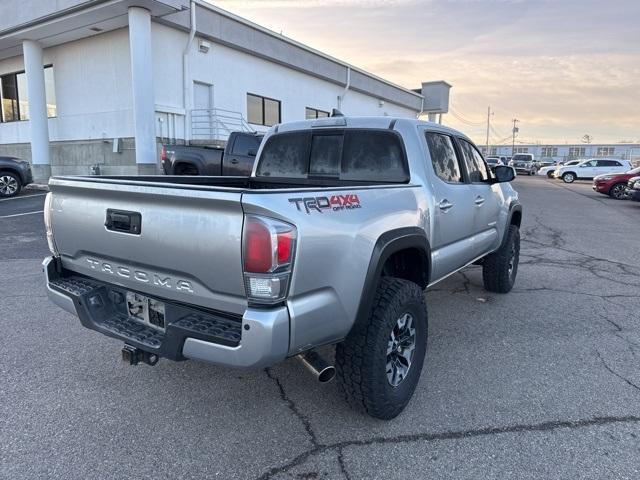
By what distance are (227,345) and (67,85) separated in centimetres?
1893

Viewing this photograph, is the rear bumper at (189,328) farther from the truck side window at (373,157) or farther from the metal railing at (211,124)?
the metal railing at (211,124)

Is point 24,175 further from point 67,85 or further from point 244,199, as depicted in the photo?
point 244,199

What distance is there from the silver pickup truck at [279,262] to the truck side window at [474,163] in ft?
2.63

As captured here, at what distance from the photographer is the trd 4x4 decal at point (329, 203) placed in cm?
234

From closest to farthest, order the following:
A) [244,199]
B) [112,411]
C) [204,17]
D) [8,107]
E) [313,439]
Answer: [244,199], [313,439], [112,411], [204,17], [8,107]

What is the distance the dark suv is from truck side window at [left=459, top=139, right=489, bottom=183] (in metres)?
14.0

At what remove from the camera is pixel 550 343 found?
4.29 m

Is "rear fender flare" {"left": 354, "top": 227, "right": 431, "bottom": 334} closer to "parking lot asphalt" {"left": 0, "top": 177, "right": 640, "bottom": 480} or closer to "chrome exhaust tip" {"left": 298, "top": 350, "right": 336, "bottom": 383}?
"chrome exhaust tip" {"left": 298, "top": 350, "right": 336, "bottom": 383}

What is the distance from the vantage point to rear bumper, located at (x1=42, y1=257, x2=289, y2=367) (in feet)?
7.26

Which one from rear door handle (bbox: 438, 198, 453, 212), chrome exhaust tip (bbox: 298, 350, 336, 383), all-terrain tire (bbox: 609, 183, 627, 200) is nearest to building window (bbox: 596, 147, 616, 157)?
all-terrain tire (bbox: 609, 183, 627, 200)

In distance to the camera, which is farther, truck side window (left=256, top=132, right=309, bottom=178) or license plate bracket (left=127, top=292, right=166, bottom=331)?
truck side window (left=256, top=132, right=309, bottom=178)

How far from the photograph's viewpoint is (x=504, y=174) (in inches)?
197

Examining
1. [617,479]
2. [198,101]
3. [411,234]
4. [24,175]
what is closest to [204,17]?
[198,101]

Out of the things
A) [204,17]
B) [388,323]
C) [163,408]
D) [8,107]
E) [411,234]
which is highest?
[204,17]
